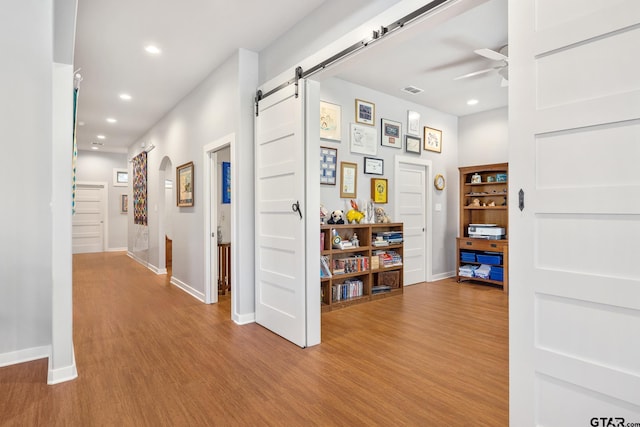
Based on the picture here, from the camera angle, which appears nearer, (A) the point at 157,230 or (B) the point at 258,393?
(B) the point at 258,393

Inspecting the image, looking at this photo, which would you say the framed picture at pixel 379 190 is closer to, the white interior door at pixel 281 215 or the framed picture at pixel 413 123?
the framed picture at pixel 413 123

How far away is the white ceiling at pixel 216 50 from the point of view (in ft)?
9.82

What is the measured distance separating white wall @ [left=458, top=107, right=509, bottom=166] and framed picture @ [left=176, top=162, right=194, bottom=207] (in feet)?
15.4

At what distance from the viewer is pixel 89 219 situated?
33.0ft

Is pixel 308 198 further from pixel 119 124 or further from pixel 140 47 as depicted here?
pixel 119 124

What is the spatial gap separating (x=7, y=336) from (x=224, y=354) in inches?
67.0

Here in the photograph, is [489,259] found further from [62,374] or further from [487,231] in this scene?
[62,374]

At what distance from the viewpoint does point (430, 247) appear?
19.1 feet

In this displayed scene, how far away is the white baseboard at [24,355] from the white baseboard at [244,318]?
1590 mm

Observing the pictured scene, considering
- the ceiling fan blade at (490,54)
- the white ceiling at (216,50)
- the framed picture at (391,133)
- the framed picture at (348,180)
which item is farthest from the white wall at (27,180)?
the framed picture at (391,133)

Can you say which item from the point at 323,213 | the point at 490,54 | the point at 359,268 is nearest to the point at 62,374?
the point at 323,213

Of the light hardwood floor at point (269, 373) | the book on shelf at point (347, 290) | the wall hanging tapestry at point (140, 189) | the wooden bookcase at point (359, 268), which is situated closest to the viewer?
the light hardwood floor at point (269, 373)

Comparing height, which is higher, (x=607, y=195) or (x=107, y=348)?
(x=607, y=195)

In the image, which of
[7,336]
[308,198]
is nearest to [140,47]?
[308,198]
